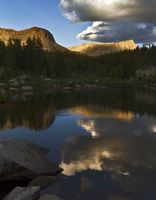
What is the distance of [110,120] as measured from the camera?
45.0 metres

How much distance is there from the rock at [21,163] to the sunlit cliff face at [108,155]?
1.51 meters

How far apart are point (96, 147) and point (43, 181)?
9.83m

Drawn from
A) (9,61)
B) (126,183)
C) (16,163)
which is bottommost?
(126,183)

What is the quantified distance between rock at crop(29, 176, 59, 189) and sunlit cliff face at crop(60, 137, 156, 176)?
5.09 ft

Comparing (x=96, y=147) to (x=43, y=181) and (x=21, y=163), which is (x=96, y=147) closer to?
(x=43, y=181)

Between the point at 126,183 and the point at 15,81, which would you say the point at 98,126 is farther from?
the point at 15,81

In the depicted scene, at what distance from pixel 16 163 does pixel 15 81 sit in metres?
102

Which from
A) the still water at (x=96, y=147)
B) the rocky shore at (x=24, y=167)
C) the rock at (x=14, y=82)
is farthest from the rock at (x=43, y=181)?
the rock at (x=14, y=82)

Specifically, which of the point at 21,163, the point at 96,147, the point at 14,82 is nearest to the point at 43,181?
the point at 21,163

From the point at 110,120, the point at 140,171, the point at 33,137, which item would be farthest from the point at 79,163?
the point at 110,120

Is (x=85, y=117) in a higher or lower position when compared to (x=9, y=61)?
lower

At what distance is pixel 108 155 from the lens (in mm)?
26453

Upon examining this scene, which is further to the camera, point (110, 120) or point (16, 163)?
point (110, 120)

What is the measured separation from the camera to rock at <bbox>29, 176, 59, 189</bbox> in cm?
1954
